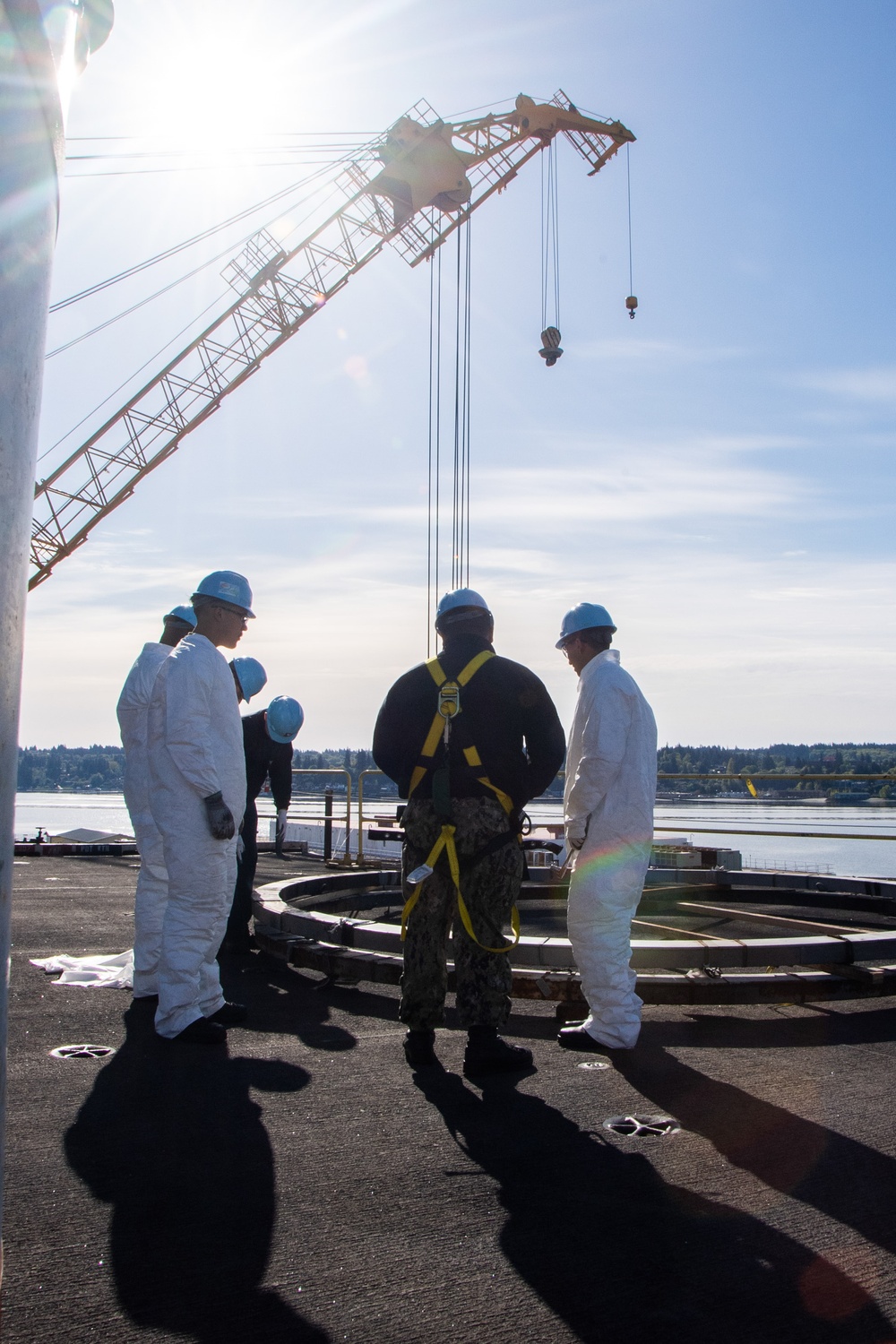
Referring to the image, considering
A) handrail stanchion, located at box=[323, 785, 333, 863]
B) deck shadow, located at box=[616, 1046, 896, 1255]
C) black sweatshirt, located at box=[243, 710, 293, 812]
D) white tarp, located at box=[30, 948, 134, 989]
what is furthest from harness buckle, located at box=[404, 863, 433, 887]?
handrail stanchion, located at box=[323, 785, 333, 863]

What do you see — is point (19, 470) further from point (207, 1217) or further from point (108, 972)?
point (108, 972)

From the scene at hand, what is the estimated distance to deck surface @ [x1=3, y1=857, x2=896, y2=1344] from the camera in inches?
83.8

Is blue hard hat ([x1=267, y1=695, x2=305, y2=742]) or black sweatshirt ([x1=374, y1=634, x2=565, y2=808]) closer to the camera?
black sweatshirt ([x1=374, y1=634, x2=565, y2=808])

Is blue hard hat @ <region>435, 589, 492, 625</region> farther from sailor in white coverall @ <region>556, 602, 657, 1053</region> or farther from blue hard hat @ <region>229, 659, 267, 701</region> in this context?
blue hard hat @ <region>229, 659, 267, 701</region>


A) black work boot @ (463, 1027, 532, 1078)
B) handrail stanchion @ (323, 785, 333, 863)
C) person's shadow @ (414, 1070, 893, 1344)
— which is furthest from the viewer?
handrail stanchion @ (323, 785, 333, 863)

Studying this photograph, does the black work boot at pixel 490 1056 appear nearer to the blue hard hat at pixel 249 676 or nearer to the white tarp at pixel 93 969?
the white tarp at pixel 93 969

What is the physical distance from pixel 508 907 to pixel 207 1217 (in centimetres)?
209

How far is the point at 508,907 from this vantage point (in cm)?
444

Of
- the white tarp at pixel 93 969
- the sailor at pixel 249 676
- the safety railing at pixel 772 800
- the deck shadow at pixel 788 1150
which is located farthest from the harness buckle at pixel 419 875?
the safety railing at pixel 772 800

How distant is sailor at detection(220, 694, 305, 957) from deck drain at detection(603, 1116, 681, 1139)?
4.24 metres

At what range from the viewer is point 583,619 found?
16.2 feet

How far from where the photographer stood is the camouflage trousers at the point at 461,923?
429 centimetres

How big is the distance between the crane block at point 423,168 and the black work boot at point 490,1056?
109ft

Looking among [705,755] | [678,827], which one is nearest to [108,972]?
[678,827]
